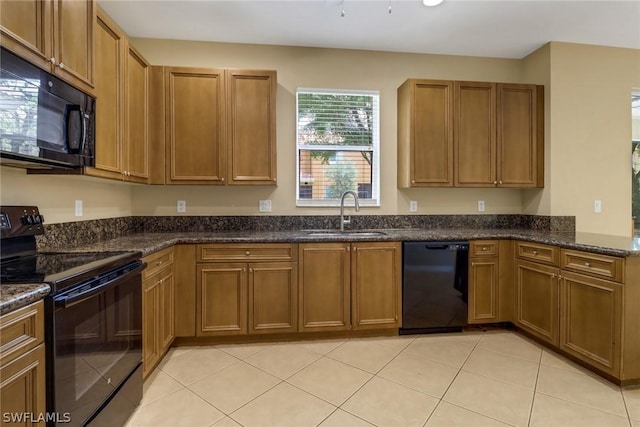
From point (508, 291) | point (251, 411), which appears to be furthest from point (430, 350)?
point (251, 411)

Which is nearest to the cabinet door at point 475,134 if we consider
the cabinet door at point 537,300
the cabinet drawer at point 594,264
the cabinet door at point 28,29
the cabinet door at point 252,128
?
the cabinet door at point 537,300

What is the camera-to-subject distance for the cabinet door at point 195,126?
2719mm

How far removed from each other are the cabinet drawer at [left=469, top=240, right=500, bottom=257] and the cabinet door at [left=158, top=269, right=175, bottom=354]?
257 centimetres

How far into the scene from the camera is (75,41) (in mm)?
1686

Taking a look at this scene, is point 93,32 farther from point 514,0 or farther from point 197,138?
point 514,0

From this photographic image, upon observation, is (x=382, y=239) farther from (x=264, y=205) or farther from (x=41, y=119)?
→ (x=41, y=119)

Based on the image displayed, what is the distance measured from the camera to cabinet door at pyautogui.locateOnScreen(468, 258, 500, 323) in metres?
2.79

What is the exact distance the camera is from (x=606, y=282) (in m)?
2.02

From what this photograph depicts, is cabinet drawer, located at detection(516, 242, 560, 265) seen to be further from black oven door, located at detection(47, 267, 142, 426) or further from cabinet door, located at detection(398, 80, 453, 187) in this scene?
black oven door, located at detection(47, 267, 142, 426)

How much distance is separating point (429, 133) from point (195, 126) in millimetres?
2206

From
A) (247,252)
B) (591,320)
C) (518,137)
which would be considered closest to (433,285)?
(591,320)

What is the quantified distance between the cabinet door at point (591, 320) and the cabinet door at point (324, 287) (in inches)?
64.2

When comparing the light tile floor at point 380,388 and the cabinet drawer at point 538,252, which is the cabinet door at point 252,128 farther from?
the cabinet drawer at point 538,252

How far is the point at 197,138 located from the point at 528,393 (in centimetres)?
311
